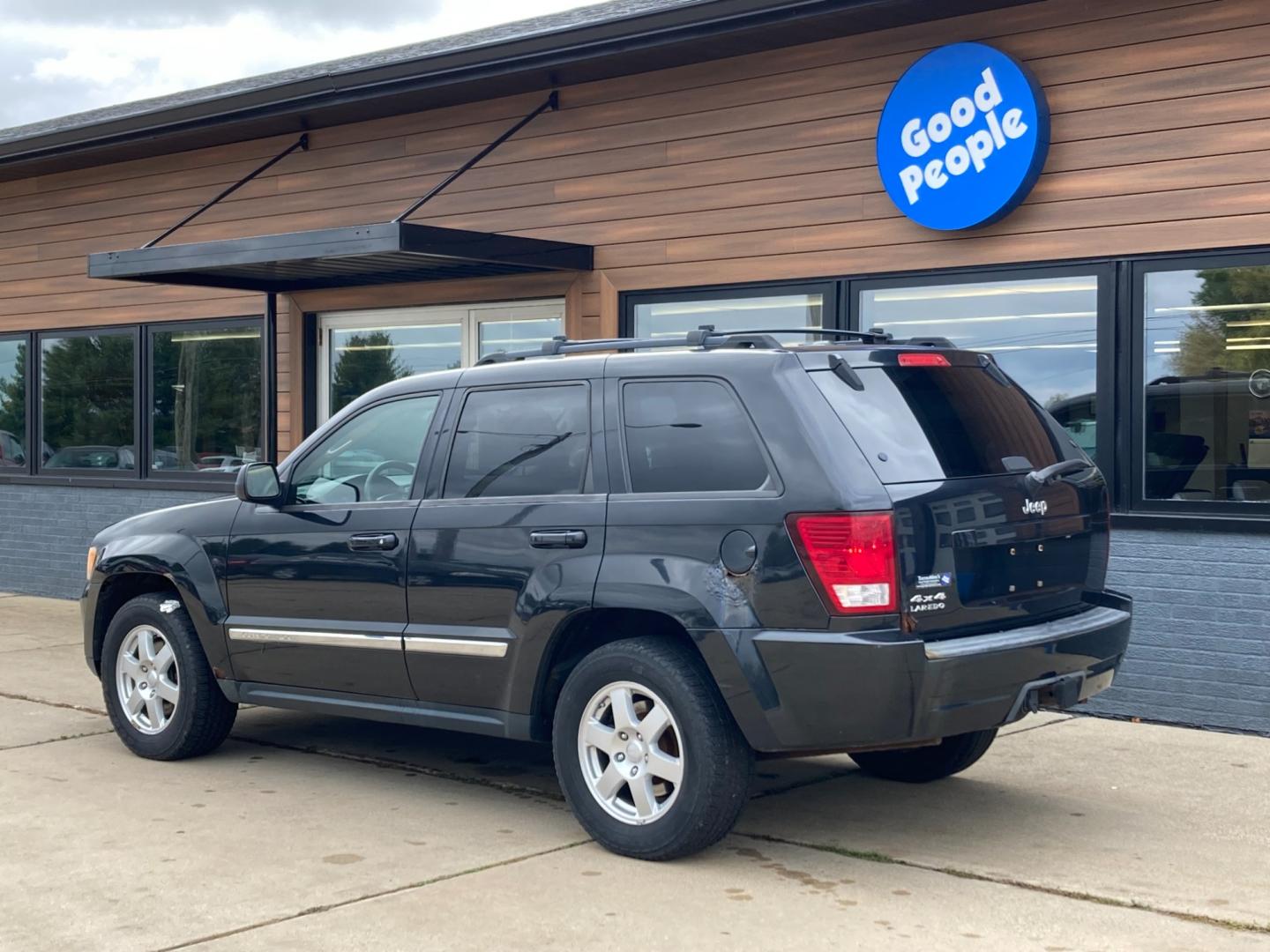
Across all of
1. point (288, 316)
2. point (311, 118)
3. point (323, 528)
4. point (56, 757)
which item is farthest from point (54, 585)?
point (323, 528)

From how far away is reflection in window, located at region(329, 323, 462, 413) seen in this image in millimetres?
11766

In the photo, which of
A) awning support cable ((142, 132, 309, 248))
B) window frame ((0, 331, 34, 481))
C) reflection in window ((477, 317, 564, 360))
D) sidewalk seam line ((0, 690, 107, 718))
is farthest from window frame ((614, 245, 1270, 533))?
window frame ((0, 331, 34, 481))

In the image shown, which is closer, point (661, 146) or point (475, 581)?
point (475, 581)

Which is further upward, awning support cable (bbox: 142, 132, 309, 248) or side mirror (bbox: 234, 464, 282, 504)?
awning support cable (bbox: 142, 132, 309, 248)

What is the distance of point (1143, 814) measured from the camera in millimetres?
6301

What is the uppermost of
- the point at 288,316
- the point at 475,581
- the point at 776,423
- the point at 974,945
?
the point at 288,316

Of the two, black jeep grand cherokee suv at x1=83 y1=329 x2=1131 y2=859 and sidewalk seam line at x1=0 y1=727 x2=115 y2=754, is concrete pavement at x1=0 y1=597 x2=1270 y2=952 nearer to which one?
sidewalk seam line at x1=0 y1=727 x2=115 y2=754

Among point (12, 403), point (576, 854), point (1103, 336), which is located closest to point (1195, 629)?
point (1103, 336)

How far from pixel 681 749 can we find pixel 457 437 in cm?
178

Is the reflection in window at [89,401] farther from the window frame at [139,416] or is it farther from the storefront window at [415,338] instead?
the storefront window at [415,338]

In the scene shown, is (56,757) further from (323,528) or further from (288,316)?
(288,316)

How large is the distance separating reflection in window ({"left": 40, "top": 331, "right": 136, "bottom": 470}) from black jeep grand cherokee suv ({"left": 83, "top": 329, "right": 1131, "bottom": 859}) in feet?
24.3

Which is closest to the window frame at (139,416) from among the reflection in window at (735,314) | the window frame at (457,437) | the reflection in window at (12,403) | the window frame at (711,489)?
the reflection in window at (12,403)

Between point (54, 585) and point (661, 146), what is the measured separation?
7.39m
